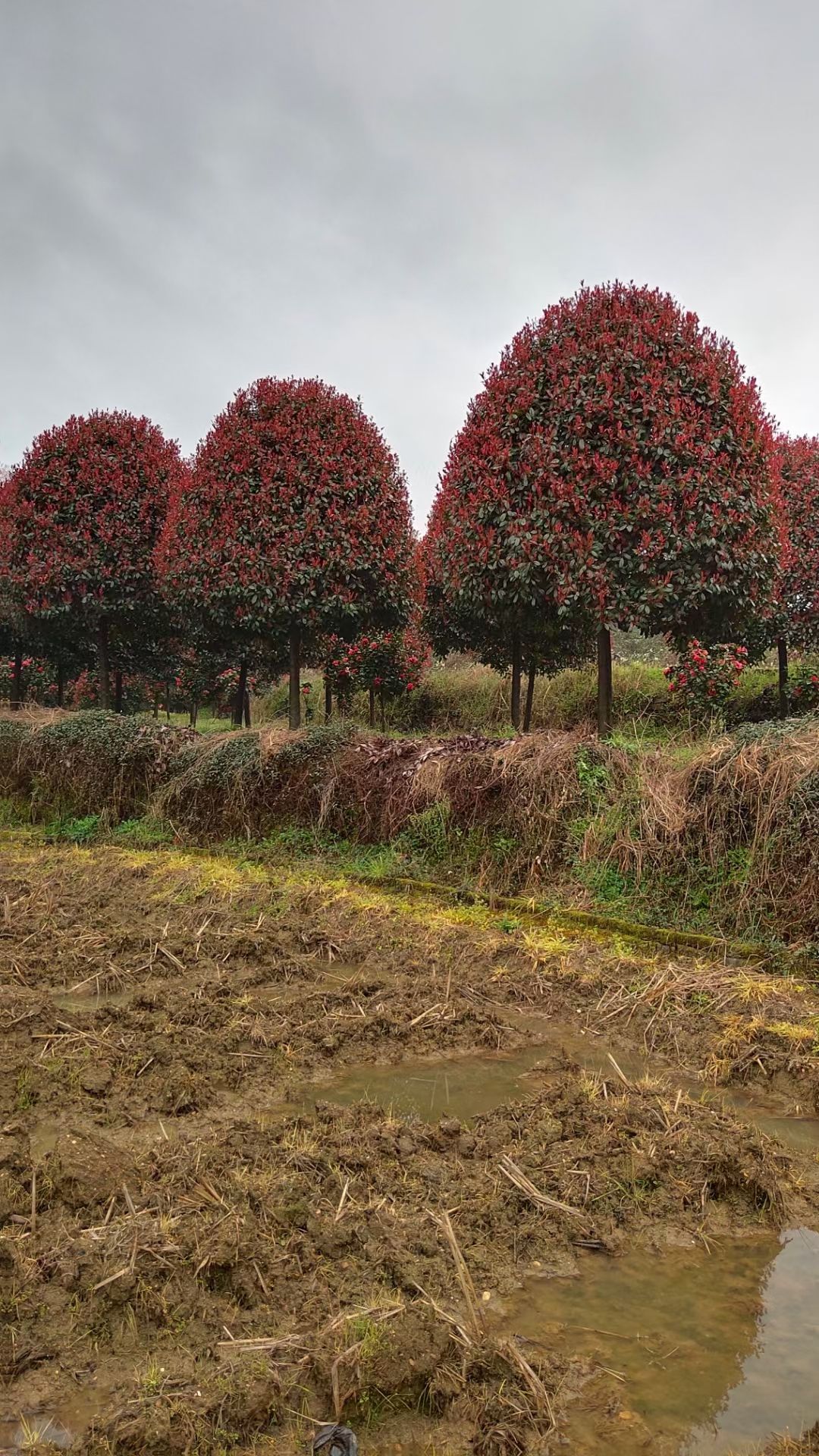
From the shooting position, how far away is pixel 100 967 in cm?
613

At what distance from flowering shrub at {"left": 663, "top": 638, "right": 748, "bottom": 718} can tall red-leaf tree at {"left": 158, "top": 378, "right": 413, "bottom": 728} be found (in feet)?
12.5

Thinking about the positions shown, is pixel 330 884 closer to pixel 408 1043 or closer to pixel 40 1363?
pixel 408 1043

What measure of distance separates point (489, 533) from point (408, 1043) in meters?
6.04

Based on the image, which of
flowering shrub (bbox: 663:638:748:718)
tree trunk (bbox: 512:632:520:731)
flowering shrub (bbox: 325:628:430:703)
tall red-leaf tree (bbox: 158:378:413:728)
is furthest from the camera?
flowering shrub (bbox: 325:628:430:703)

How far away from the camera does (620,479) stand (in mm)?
9305

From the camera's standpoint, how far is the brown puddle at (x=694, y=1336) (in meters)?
2.41

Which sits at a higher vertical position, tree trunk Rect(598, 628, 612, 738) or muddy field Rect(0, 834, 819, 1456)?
tree trunk Rect(598, 628, 612, 738)

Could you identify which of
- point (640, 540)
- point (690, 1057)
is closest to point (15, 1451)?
point (690, 1057)

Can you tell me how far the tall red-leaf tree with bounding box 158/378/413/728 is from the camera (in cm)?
1176

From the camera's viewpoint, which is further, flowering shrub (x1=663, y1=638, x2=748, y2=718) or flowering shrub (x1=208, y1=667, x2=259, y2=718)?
flowering shrub (x1=208, y1=667, x2=259, y2=718)

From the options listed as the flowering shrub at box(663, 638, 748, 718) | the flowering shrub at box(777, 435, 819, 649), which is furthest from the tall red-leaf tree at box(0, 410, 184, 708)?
the flowering shrub at box(777, 435, 819, 649)

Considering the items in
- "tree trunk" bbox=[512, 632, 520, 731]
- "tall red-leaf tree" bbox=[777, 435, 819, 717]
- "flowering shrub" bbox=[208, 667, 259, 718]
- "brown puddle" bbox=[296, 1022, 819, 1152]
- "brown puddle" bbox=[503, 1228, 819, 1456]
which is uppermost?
"tall red-leaf tree" bbox=[777, 435, 819, 717]

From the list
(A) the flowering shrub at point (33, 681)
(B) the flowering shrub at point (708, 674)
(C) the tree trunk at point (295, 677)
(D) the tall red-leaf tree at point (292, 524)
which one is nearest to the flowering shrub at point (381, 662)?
(C) the tree trunk at point (295, 677)

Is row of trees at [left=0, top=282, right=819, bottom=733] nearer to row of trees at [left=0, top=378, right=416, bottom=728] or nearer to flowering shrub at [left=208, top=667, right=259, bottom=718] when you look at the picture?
row of trees at [left=0, top=378, right=416, bottom=728]
